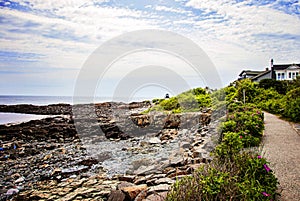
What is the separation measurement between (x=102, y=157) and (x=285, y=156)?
5147mm

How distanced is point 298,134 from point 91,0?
9079mm

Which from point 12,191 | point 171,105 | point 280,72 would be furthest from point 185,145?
point 280,72

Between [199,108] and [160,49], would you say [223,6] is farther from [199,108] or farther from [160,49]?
[199,108]

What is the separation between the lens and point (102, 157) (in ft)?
24.8

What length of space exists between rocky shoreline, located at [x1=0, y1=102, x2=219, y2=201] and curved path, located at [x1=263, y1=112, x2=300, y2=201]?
134 cm

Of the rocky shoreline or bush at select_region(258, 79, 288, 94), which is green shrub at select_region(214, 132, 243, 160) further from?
bush at select_region(258, 79, 288, 94)

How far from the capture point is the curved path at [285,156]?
369 cm

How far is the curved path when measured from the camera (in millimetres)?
3691

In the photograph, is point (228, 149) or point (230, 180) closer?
point (230, 180)

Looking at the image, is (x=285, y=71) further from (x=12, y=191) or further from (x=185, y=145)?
(x=12, y=191)

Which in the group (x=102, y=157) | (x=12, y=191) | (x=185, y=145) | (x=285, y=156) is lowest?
(x=12, y=191)

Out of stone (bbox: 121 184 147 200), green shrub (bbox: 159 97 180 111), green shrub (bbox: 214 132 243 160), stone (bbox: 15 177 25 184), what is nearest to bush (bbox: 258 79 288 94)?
green shrub (bbox: 159 97 180 111)

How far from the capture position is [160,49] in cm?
1170

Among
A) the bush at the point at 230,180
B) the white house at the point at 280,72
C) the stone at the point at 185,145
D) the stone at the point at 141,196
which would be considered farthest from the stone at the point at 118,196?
the white house at the point at 280,72
